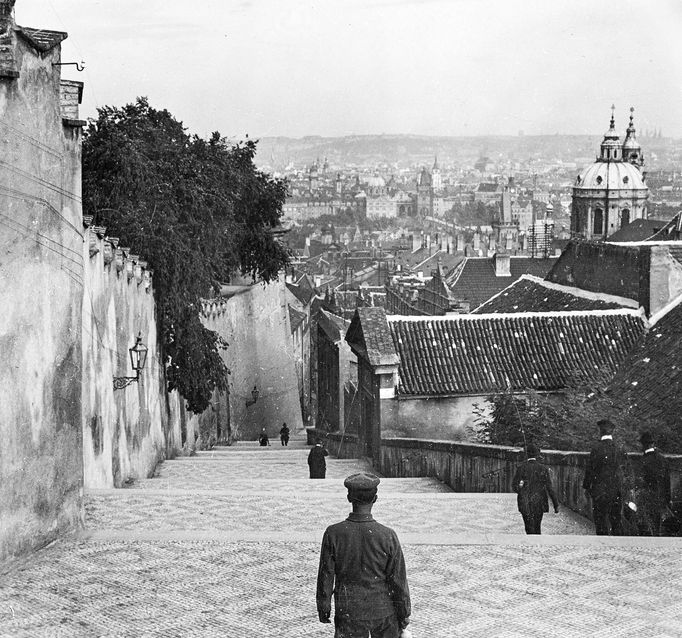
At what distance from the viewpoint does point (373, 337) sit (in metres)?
24.4

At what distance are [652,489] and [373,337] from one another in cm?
1228

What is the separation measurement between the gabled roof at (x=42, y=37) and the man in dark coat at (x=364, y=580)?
5.63m

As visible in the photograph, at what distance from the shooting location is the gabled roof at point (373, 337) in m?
23.8

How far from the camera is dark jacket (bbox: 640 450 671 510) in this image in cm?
1246

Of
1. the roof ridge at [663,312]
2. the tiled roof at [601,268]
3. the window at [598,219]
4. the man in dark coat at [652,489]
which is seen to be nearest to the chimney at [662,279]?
the roof ridge at [663,312]

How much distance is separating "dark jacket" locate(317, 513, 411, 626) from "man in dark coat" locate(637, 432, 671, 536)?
5.87 m

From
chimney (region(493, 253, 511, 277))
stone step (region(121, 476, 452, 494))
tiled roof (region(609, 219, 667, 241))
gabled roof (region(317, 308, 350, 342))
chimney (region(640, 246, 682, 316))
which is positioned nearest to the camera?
stone step (region(121, 476, 452, 494))

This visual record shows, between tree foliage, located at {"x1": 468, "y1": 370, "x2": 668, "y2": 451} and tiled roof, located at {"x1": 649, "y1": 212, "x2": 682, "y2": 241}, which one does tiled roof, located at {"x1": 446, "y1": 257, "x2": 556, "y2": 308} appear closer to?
tiled roof, located at {"x1": 649, "y1": 212, "x2": 682, "y2": 241}

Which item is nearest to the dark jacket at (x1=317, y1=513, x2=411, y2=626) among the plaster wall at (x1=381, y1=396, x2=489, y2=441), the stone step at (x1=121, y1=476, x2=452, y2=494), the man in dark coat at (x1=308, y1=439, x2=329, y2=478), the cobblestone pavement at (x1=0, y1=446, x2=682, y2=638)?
the cobblestone pavement at (x1=0, y1=446, x2=682, y2=638)

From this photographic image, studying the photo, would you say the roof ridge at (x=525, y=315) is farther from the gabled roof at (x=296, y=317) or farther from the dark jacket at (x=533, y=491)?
the gabled roof at (x=296, y=317)

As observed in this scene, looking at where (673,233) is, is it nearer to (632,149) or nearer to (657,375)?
(657,375)

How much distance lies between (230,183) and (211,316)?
4.30 meters

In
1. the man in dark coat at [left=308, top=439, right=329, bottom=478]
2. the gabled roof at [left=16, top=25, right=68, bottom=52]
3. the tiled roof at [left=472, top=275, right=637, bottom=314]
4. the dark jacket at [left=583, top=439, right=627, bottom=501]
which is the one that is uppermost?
the gabled roof at [left=16, top=25, right=68, bottom=52]

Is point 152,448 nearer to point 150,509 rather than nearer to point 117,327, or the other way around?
point 117,327
